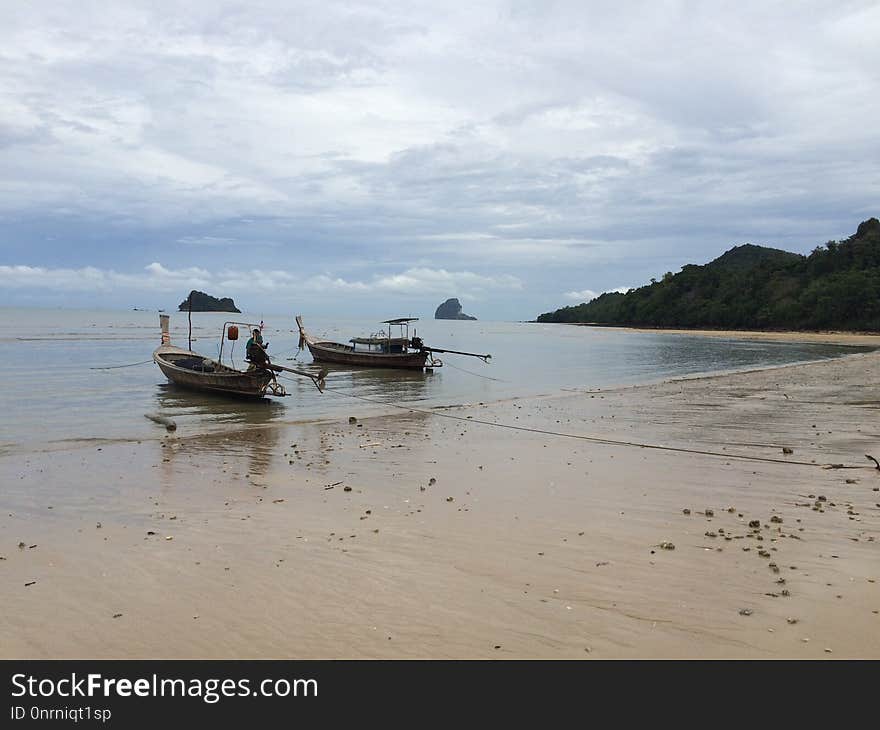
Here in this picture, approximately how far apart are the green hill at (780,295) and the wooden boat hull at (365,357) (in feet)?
238

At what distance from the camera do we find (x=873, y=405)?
63.8 ft

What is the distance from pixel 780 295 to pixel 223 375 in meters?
101

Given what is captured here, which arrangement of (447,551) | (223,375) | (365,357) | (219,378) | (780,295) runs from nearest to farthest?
(447,551) < (223,375) < (219,378) < (365,357) < (780,295)

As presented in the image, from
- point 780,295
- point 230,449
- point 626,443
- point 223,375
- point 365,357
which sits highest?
point 780,295

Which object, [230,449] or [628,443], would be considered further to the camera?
[230,449]

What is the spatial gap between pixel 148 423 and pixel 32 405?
5764 millimetres

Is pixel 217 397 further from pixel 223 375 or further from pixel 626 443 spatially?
pixel 626 443

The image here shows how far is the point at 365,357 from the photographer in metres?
40.2

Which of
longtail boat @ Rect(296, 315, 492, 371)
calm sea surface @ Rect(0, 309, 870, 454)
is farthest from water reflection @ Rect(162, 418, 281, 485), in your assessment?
longtail boat @ Rect(296, 315, 492, 371)

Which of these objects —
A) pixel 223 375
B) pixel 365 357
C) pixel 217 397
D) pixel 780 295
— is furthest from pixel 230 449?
pixel 780 295

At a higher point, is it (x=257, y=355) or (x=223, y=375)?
(x=257, y=355)
